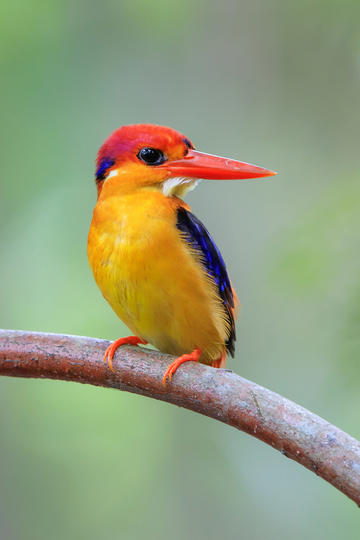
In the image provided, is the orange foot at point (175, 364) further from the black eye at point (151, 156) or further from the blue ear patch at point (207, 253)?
the black eye at point (151, 156)

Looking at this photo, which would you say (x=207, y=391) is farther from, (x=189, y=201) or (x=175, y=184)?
(x=189, y=201)

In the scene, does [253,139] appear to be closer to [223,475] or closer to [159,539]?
[223,475]

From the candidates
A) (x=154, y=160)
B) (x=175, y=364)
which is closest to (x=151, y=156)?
(x=154, y=160)

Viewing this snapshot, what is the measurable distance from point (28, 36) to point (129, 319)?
7.42 ft

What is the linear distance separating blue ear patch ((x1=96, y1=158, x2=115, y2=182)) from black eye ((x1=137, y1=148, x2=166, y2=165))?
10 centimetres

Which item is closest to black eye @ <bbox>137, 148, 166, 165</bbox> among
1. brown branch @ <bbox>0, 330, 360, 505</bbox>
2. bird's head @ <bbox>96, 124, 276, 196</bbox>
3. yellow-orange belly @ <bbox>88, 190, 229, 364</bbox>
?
bird's head @ <bbox>96, 124, 276, 196</bbox>

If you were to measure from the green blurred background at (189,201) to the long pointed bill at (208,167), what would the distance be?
4.47ft

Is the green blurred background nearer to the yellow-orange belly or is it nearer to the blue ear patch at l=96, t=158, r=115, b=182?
the yellow-orange belly

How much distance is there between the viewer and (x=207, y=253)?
2.21 metres

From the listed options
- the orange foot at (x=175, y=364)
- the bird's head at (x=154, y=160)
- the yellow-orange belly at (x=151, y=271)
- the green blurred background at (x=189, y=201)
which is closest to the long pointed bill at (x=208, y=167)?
the bird's head at (x=154, y=160)

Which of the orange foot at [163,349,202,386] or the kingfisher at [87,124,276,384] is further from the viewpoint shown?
the kingfisher at [87,124,276,384]

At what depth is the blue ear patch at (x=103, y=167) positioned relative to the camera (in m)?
2.21

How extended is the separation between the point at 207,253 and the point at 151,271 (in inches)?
10.4

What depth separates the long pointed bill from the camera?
206 centimetres
